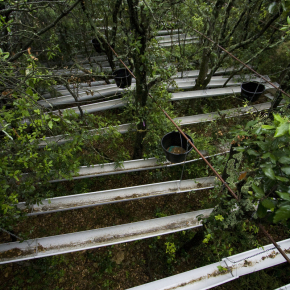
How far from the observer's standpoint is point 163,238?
326 centimetres

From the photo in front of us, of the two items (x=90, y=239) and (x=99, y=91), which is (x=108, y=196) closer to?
(x=90, y=239)

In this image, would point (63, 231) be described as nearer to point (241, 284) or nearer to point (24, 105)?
point (24, 105)

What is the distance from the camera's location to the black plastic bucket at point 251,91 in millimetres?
3715

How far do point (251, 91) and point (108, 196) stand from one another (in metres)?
3.59

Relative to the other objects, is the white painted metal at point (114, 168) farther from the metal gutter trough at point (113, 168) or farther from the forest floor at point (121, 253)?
the forest floor at point (121, 253)

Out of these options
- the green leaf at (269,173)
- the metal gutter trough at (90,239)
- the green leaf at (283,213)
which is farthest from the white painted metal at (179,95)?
the green leaf at (283,213)

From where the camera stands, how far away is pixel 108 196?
2729 millimetres

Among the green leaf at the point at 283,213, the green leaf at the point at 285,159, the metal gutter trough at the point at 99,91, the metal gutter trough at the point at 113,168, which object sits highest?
the green leaf at the point at 285,159

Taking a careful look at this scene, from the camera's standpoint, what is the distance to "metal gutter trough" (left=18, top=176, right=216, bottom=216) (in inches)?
104

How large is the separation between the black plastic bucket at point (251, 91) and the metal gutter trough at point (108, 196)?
2050 mm

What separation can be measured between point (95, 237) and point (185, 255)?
1572 millimetres

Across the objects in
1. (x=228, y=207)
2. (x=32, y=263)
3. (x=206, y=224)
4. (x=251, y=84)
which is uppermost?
(x=251, y=84)

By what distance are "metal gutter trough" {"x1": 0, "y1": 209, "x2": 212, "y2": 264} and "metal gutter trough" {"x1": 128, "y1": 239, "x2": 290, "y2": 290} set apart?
544 millimetres

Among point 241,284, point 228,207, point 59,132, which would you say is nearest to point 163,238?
point 241,284
